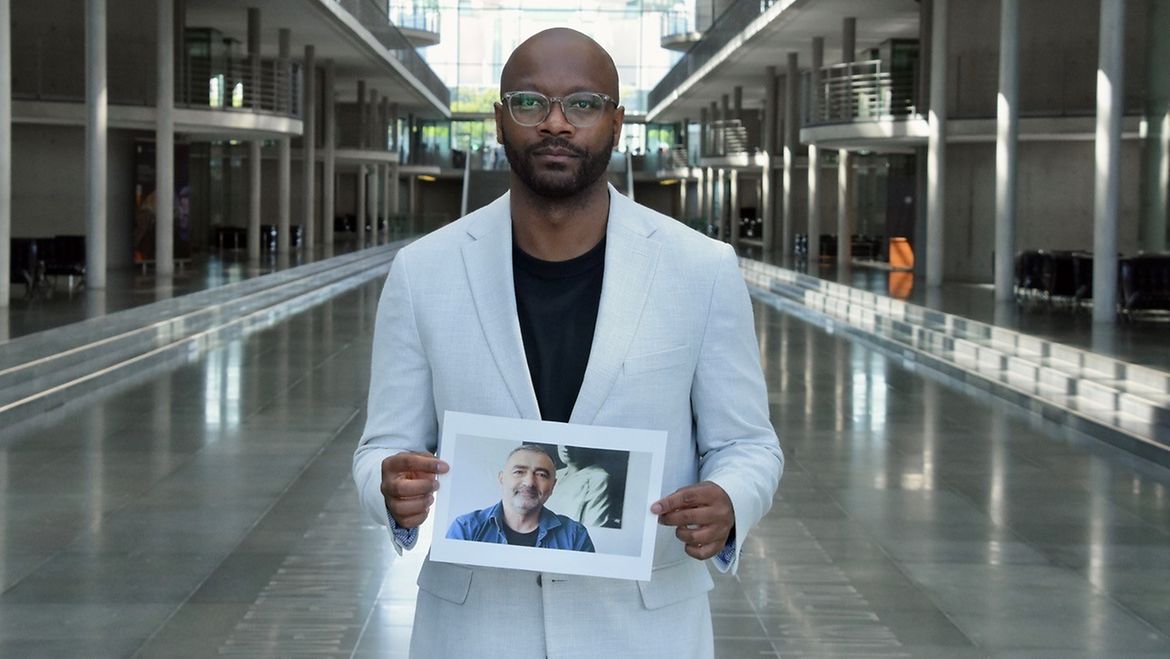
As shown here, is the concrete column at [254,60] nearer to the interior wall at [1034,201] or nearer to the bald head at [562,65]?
the interior wall at [1034,201]

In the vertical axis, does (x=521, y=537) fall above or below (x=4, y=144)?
below

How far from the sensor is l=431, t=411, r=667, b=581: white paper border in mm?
2121

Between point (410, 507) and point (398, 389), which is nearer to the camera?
point (410, 507)

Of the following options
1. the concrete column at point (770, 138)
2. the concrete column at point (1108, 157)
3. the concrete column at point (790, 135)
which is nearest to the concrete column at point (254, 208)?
the concrete column at point (790, 135)

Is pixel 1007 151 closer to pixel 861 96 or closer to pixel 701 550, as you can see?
pixel 861 96

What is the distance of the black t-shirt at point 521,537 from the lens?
7.04ft

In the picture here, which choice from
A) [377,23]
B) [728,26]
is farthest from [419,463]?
[377,23]

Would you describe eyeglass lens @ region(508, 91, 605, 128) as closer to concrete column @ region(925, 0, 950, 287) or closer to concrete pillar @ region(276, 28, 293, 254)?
concrete column @ region(925, 0, 950, 287)

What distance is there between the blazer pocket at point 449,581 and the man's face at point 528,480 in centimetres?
21

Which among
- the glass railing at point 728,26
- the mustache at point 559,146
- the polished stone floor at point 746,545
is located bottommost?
the polished stone floor at point 746,545

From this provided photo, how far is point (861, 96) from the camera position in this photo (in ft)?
96.6

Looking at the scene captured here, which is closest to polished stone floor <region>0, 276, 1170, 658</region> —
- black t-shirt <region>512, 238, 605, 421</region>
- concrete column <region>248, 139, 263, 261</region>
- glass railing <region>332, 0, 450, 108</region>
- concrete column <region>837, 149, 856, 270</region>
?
black t-shirt <region>512, 238, 605, 421</region>

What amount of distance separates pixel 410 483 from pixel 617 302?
400 mm

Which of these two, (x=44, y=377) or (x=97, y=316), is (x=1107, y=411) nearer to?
(x=44, y=377)
